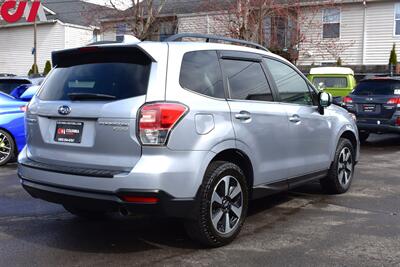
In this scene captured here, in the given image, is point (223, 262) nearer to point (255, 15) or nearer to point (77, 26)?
point (255, 15)

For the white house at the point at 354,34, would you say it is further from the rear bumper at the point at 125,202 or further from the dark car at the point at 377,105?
the rear bumper at the point at 125,202

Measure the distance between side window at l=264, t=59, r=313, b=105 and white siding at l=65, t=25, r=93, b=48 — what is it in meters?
31.5

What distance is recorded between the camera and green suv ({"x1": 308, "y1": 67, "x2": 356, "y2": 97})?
15.3 m

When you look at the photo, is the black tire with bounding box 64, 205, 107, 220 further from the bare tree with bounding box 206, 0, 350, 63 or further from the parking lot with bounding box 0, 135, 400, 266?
the bare tree with bounding box 206, 0, 350, 63

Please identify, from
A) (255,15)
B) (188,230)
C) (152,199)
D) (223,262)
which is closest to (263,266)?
(223,262)

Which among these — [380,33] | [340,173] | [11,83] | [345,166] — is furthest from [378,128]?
[380,33]

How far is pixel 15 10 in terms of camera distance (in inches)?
1416

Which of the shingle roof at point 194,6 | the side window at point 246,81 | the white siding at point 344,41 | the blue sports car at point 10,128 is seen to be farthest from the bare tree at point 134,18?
the side window at point 246,81

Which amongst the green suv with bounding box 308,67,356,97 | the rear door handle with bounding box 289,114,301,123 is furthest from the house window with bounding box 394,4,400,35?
the rear door handle with bounding box 289,114,301,123

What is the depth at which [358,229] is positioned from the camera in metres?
5.36

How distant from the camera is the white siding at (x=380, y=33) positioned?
26312 millimetres

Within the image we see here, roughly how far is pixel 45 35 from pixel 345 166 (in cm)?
3320

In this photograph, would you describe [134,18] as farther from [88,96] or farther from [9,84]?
[88,96]

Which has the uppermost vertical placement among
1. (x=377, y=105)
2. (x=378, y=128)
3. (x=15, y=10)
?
(x=15, y=10)
